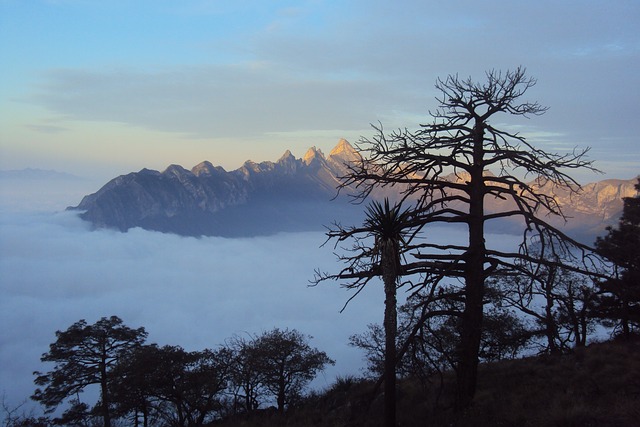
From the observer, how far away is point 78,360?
4122 centimetres

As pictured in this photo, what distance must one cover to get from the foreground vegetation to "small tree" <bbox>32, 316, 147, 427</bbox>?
2929cm

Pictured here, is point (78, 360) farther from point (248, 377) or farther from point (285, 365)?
point (285, 365)

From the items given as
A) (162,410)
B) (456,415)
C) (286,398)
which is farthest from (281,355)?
(456,415)

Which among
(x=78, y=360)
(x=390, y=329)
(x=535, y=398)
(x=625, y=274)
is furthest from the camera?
(x=78, y=360)

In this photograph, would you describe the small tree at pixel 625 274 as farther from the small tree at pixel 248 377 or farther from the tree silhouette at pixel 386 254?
the small tree at pixel 248 377

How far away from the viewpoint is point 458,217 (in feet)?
35.5

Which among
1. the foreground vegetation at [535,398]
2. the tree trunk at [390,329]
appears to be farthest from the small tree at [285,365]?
the tree trunk at [390,329]

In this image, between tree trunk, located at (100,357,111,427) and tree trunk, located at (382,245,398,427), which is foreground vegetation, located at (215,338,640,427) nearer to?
tree trunk, located at (382,245,398,427)

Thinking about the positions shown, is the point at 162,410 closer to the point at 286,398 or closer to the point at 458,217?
the point at 286,398

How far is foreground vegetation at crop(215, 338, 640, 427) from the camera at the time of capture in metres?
9.96

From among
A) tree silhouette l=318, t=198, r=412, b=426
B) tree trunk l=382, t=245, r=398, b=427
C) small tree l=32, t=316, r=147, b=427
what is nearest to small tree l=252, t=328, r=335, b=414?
small tree l=32, t=316, r=147, b=427

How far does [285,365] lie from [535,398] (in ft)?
86.1

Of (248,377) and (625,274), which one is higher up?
(625,274)

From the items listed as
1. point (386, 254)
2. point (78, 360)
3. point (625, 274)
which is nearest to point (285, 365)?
point (78, 360)
